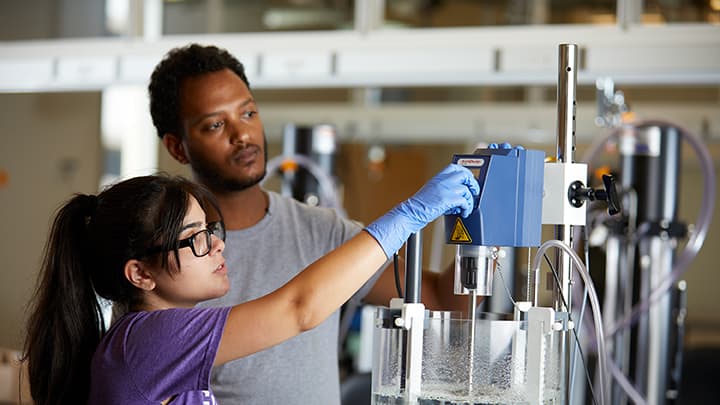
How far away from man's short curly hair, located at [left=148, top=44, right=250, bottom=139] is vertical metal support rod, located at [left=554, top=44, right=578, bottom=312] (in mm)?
776

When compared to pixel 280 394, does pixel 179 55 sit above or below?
above

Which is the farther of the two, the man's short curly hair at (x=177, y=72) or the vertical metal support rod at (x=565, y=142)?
the man's short curly hair at (x=177, y=72)

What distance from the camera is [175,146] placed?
2123mm

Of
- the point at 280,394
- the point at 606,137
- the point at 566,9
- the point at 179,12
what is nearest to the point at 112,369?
the point at 280,394

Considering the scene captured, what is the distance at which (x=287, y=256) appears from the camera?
200cm

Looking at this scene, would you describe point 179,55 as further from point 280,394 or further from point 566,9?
point 566,9

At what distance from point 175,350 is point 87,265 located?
290 mm

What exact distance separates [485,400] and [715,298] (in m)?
6.73

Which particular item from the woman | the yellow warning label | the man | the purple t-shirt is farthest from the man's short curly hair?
the yellow warning label

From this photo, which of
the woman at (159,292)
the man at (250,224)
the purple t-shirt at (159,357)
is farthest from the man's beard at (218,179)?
the purple t-shirt at (159,357)

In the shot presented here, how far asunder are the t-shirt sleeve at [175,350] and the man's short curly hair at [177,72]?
0.71 m

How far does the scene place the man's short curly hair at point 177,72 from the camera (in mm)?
2062

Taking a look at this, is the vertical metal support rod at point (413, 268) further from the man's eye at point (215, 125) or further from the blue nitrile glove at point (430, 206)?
the man's eye at point (215, 125)

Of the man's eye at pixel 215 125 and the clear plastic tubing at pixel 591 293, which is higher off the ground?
the man's eye at pixel 215 125
